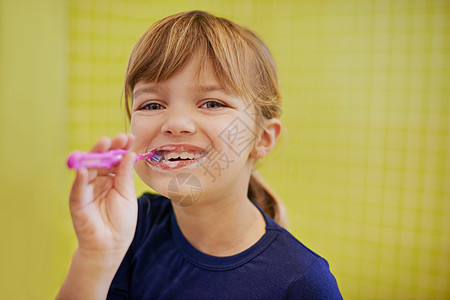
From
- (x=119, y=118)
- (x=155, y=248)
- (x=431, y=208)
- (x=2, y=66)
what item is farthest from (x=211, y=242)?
(x=431, y=208)

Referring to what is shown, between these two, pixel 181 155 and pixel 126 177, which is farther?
pixel 181 155

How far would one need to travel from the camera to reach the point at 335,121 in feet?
5.97

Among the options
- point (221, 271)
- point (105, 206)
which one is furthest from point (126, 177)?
point (221, 271)

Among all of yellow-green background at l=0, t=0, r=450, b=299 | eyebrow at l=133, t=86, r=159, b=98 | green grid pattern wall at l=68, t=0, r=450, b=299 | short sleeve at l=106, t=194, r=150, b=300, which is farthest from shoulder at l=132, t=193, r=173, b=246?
green grid pattern wall at l=68, t=0, r=450, b=299

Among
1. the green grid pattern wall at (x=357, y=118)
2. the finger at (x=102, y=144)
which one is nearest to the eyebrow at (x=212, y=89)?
the finger at (x=102, y=144)

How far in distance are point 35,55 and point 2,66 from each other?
173mm

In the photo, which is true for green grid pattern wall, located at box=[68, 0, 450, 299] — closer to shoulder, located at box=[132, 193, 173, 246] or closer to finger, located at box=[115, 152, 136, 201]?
shoulder, located at box=[132, 193, 173, 246]

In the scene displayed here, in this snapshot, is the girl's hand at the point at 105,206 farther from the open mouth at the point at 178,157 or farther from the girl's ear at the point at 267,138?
the girl's ear at the point at 267,138

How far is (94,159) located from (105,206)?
0.10m

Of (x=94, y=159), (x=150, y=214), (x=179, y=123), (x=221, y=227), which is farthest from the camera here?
(x=150, y=214)

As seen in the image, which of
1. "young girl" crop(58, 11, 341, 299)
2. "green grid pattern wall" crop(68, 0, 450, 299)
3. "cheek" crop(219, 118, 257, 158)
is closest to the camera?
"young girl" crop(58, 11, 341, 299)

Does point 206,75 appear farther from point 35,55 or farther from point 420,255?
point 420,255

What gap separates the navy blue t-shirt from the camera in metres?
0.71

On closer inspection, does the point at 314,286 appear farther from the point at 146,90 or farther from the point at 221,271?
the point at 146,90
